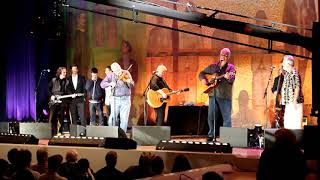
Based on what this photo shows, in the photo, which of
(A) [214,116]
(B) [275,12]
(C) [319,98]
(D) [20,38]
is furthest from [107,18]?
(C) [319,98]

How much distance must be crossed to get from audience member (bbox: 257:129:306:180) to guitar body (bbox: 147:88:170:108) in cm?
853

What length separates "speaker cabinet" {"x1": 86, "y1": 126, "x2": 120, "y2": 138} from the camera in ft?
39.8

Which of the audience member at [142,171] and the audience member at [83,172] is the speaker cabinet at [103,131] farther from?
the audience member at [83,172]

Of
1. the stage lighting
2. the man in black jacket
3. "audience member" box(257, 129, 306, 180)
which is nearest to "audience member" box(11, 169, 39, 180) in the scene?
"audience member" box(257, 129, 306, 180)

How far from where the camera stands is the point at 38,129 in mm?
13344

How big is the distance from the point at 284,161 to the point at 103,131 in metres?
7.20

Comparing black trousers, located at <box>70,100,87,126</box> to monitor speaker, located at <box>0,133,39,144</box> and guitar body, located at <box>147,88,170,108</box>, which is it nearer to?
guitar body, located at <box>147,88,170,108</box>

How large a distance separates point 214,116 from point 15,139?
413 cm

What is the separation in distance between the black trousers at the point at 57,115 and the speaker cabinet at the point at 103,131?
2555 millimetres

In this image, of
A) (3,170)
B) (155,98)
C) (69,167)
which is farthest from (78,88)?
(3,170)

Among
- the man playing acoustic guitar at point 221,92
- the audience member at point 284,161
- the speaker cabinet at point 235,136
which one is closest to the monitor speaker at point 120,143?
the speaker cabinet at point 235,136

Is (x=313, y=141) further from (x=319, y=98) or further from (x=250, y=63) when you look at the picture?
(x=250, y=63)

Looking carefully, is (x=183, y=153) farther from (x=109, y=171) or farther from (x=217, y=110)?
(x=217, y=110)

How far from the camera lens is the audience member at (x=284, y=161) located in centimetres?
545
